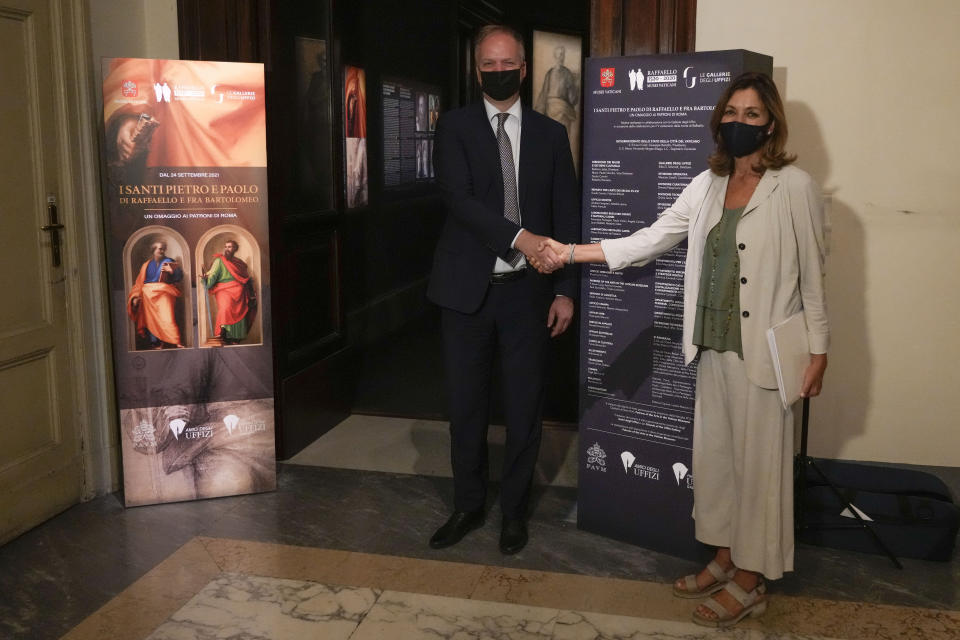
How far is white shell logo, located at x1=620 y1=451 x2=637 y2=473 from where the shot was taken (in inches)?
136

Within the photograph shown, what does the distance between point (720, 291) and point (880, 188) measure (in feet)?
5.31

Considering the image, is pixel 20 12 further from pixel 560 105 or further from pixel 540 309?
pixel 560 105

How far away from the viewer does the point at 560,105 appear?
543 centimetres

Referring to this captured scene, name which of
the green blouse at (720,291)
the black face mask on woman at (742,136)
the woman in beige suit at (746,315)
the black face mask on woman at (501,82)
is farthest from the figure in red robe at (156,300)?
the black face mask on woman at (742,136)

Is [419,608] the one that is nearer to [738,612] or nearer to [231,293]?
[738,612]

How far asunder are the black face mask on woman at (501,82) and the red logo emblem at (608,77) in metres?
0.30

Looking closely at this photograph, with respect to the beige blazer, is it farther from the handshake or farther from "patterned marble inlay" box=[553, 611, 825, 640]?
"patterned marble inlay" box=[553, 611, 825, 640]

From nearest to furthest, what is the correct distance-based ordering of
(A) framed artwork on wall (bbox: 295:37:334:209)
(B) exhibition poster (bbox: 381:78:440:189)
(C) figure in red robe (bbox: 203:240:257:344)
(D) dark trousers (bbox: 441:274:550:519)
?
Answer: 1. (D) dark trousers (bbox: 441:274:550:519)
2. (C) figure in red robe (bbox: 203:240:257:344)
3. (A) framed artwork on wall (bbox: 295:37:334:209)
4. (B) exhibition poster (bbox: 381:78:440:189)

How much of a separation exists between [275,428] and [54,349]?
1.08 meters

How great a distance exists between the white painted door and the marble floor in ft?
0.69

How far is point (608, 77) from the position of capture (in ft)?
10.7

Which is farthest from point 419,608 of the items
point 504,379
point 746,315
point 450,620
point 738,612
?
point 746,315

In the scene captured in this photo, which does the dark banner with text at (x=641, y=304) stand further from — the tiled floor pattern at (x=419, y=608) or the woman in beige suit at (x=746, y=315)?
the tiled floor pattern at (x=419, y=608)

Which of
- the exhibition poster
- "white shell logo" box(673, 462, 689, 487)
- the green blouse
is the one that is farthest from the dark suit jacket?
the exhibition poster
